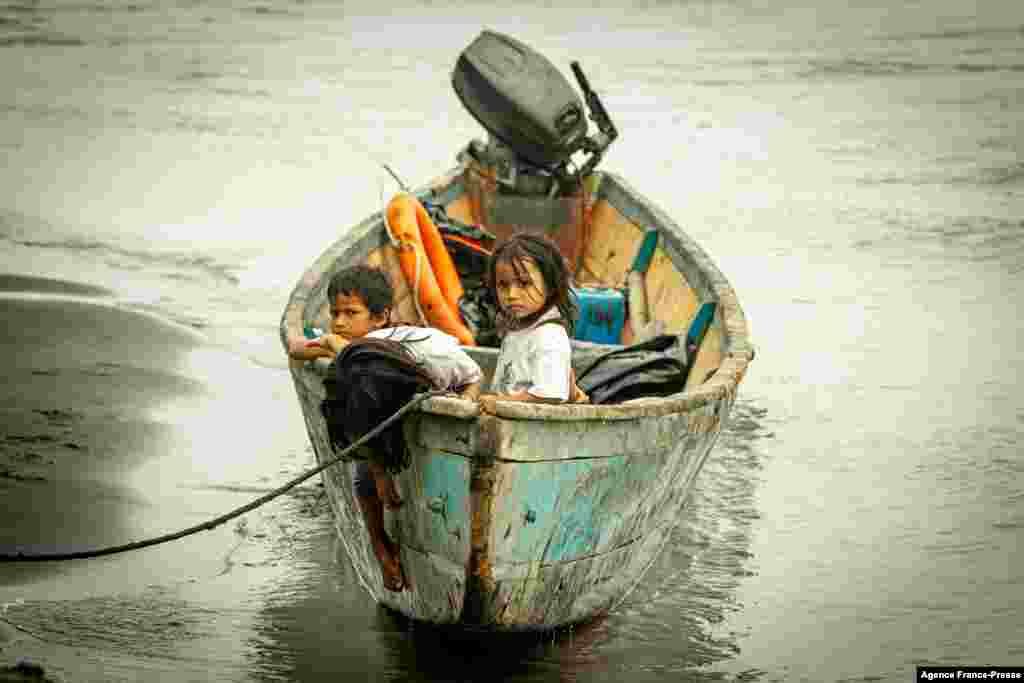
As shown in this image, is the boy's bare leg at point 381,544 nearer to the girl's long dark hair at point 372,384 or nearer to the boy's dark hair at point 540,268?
Answer: the girl's long dark hair at point 372,384

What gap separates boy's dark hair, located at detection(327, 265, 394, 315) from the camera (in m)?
5.09

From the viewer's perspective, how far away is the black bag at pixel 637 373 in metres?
6.35

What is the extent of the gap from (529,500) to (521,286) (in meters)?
0.68

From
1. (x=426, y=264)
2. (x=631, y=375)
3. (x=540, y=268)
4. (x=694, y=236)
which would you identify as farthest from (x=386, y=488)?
(x=694, y=236)

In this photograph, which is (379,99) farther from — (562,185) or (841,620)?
(841,620)

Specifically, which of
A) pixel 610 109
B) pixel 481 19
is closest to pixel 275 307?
pixel 610 109

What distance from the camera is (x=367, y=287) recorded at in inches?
200

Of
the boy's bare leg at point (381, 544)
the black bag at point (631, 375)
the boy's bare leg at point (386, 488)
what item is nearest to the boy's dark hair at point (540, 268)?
the boy's bare leg at point (386, 488)

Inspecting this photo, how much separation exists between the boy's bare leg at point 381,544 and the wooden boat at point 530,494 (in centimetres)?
4

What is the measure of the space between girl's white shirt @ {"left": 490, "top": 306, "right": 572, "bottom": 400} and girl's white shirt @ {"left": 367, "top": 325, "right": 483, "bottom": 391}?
0.41ft

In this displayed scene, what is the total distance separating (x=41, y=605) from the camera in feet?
19.3

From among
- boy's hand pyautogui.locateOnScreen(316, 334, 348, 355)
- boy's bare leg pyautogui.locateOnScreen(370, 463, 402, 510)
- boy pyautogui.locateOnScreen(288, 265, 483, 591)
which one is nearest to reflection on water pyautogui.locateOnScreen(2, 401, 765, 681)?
boy pyautogui.locateOnScreen(288, 265, 483, 591)

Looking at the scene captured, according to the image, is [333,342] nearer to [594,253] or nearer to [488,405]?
[488,405]

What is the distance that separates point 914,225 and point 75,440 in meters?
8.32
